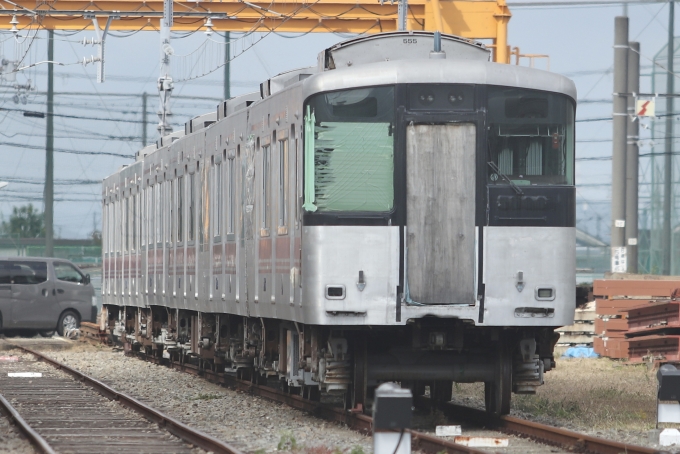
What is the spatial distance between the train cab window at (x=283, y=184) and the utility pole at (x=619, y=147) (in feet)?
72.6

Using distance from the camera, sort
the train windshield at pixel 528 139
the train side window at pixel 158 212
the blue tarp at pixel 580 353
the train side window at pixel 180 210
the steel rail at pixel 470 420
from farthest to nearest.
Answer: the blue tarp at pixel 580 353
the train side window at pixel 158 212
the train side window at pixel 180 210
the train windshield at pixel 528 139
the steel rail at pixel 470 420

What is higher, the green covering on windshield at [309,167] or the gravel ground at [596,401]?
the green covering on windshield at [309,167]

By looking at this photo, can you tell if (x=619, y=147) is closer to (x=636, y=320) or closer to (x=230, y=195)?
(x=636, y=320)

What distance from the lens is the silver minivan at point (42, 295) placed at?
107ft

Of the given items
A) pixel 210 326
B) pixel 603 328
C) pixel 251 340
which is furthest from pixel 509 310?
pixel 603 328

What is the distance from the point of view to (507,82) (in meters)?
11.9

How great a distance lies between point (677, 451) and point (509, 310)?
7.49ft

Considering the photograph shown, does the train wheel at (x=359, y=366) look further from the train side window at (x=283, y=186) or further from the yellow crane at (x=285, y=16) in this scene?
the yellow crane at (x=285, y=16)

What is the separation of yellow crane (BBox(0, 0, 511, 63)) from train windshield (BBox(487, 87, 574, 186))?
17.5m


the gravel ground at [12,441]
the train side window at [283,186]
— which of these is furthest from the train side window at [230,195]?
the gravel ground at [12,441]

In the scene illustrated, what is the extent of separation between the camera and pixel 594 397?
15.3 meters

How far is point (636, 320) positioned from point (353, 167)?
10.8m

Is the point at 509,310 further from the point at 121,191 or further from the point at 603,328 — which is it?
the point at 121,191

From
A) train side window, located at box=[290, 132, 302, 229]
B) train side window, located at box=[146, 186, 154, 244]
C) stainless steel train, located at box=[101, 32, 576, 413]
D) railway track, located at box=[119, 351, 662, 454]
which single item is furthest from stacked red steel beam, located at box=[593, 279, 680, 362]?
train side window, located at box=[290, 132, 302, 229]
